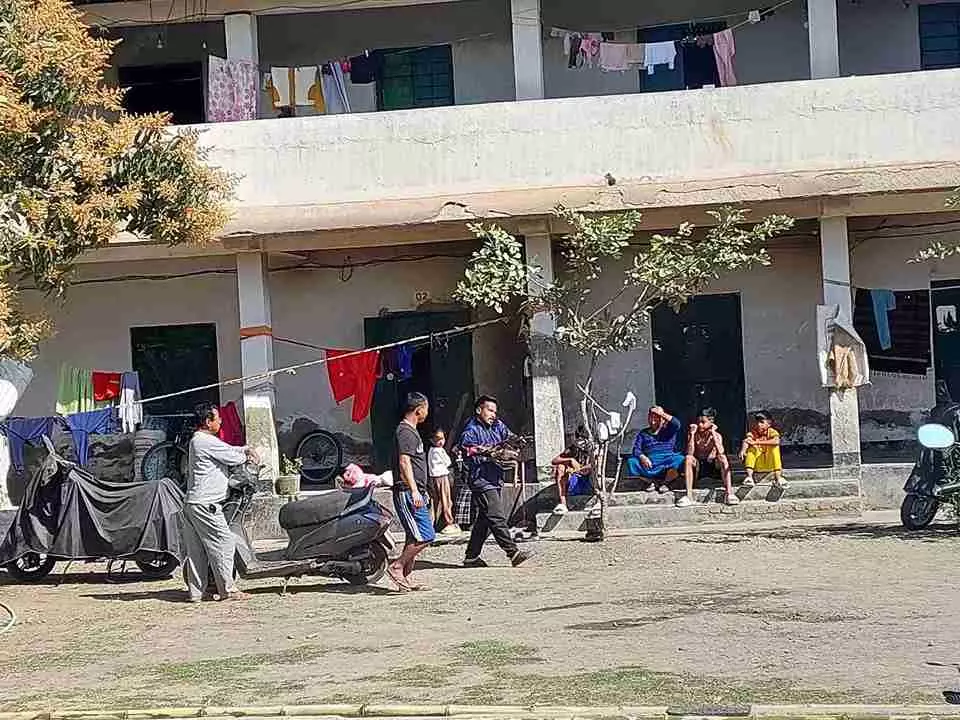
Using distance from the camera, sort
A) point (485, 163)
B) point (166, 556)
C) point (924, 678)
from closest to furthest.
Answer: point (924, 678)
point (166, 556)
point (485, 163)

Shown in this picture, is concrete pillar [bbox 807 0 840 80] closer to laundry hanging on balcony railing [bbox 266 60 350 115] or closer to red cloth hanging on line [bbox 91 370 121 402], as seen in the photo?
laundry hanging on balcony railing [bbox 266 60 350 115]

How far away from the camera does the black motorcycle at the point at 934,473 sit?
37.8ft

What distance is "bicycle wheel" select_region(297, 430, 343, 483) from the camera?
53.8 feet

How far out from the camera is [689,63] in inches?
643

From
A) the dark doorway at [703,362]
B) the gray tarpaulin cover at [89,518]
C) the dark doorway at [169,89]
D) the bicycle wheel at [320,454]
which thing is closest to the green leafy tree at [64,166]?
the gray tarpaulin cover at [89,518]

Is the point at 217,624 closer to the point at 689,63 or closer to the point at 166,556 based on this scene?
the point at 166,556

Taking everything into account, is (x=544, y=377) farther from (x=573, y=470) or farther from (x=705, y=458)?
(x=705, y=458)

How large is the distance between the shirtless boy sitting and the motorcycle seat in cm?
457

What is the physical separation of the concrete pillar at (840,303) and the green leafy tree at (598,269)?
87cm

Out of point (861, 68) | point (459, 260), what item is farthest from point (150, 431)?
point (861, 68)

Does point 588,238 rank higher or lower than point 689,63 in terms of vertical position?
lower

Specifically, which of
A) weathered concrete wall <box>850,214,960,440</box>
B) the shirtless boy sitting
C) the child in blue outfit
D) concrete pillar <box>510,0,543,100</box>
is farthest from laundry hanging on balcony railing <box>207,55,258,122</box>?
weathered concrete wall <box>850,214,960,440</box>

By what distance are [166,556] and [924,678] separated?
7.13m

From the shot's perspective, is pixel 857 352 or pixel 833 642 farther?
pixel 857 352
